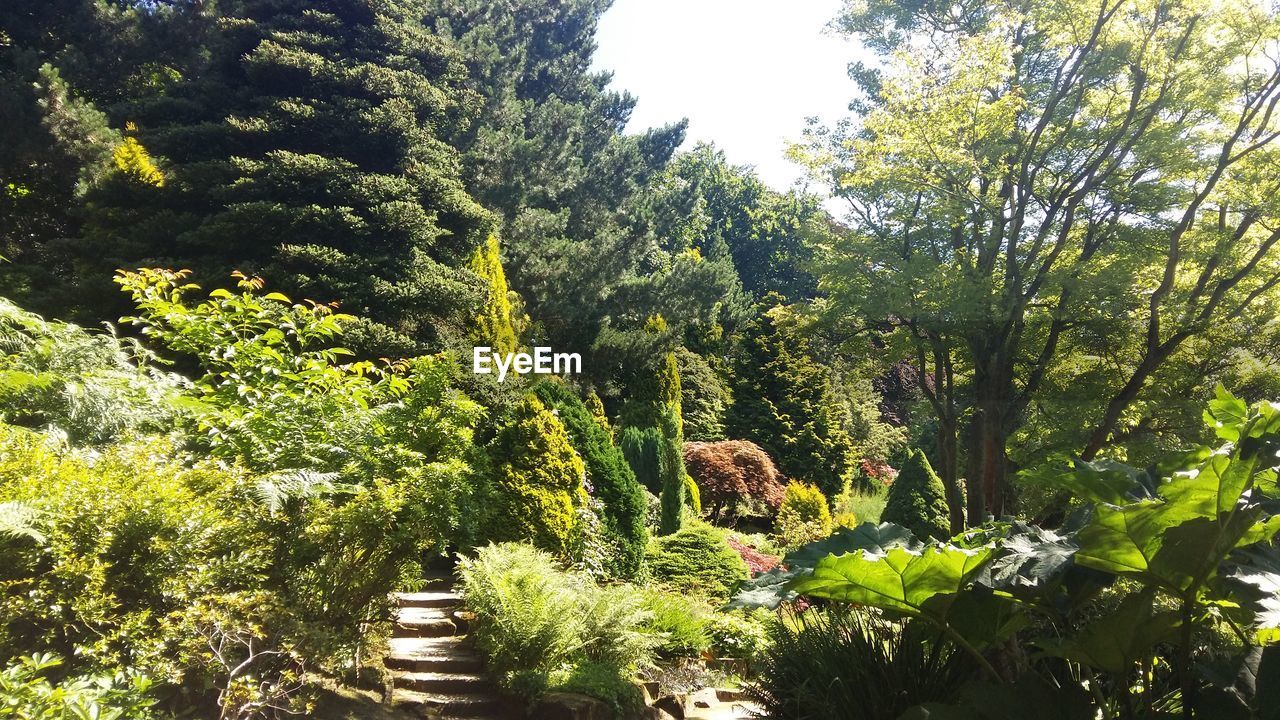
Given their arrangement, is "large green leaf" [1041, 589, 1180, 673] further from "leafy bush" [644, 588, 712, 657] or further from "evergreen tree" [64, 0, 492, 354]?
"evergreen tree" [64, 0, 492, 354]

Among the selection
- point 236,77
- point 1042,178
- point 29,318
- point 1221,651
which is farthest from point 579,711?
point 236,77

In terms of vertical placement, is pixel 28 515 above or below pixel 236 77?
below

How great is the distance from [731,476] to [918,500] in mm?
3665

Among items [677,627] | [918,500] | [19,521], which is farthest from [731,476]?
[19,521]

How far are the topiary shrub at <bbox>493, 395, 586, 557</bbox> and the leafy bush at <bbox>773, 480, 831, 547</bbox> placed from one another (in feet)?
22.3

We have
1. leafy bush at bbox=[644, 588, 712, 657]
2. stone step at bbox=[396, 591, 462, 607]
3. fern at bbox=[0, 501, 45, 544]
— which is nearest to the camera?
fern at bbox=[0, 501, 45, 544]

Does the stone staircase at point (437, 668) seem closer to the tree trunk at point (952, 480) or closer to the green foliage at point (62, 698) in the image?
the green foliage at point (62, 698)

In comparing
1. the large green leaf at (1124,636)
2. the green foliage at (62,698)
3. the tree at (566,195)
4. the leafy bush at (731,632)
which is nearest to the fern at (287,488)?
the green foliage at (62,698)

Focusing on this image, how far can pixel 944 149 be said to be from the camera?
9.13m

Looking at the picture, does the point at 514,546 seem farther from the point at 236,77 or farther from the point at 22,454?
the point at 236,77

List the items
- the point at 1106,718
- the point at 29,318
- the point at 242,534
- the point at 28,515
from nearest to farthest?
the point at 1106,718 → the point at 28,515 → the point at 242,534 → the point at 29,318

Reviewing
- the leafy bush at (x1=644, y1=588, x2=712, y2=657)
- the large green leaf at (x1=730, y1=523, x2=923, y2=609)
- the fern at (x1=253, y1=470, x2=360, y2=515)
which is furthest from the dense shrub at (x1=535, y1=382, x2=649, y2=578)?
the large green leaf at (x1=730, y1=523, x2=923, y2=609)

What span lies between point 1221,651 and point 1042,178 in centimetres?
793

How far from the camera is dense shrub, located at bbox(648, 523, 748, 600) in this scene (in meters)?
7.93
